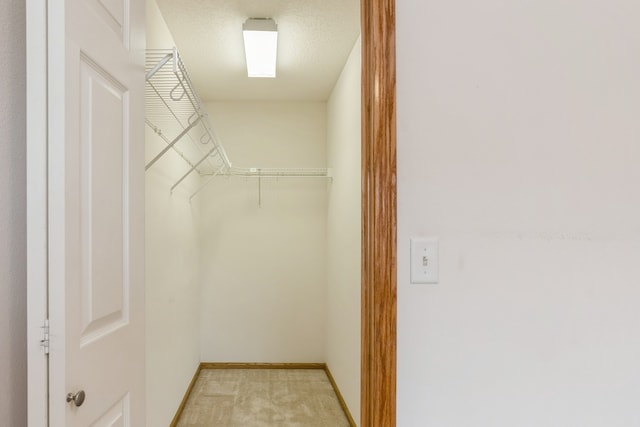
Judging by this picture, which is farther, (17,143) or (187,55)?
(187,55)

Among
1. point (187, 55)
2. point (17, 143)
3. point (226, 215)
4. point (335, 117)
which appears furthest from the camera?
point (226, 215)

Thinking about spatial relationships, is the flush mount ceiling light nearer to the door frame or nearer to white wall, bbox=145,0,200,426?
white wall, bbox=145,0,200,426

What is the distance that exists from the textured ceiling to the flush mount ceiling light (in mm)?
45

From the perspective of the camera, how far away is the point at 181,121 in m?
2.99

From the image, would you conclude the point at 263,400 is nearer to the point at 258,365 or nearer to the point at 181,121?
the point at 258,365

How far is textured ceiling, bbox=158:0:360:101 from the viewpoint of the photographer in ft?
7.91

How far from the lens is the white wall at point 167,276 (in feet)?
7.78
